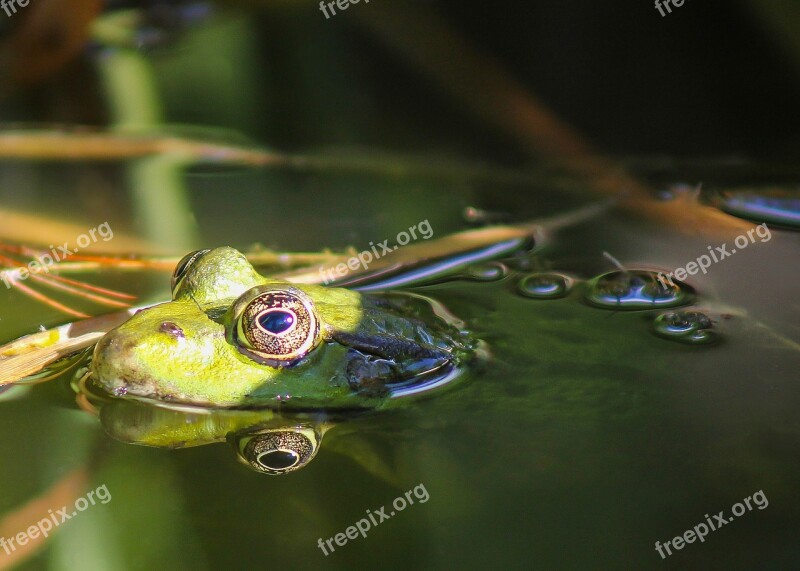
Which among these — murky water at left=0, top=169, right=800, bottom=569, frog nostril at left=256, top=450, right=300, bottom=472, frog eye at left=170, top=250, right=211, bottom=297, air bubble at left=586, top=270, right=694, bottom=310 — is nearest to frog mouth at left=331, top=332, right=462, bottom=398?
murky water at left=0, top=169, right=800, bottom=569

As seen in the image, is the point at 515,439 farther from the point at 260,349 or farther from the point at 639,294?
the point at 639,294

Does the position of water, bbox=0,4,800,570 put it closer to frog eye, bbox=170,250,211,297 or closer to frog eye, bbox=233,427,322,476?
frog eye, bbox=233,427,322,476

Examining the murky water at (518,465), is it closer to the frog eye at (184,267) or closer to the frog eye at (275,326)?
the frog eye at (275,326)

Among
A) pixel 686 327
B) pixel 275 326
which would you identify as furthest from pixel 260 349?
pixel 686 327

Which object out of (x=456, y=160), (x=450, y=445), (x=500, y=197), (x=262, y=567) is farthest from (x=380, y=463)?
(x=456, y=160)

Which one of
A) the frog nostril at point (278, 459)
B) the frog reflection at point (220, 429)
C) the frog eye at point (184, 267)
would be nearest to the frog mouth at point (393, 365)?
the frog reflection at point (220, 429)

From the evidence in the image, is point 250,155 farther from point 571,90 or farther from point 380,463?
point 380,463
